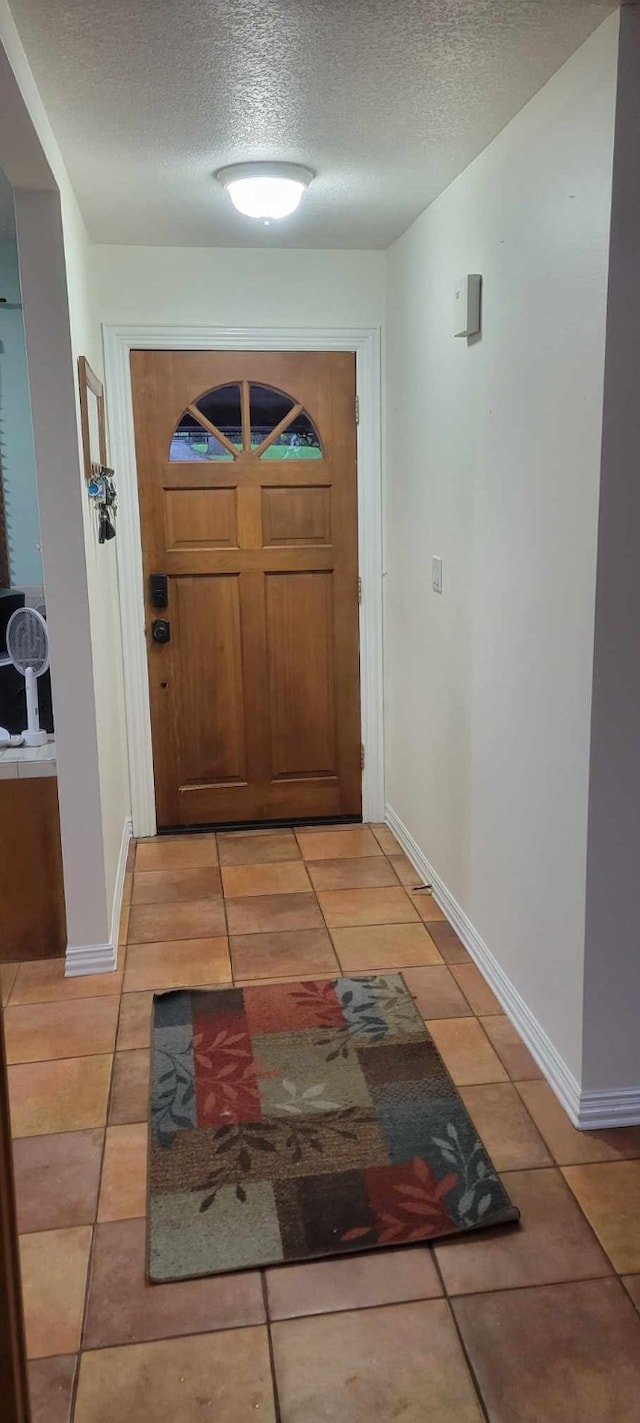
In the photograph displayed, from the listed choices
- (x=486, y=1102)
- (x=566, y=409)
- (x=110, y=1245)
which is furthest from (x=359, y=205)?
(x=110, y=1245)

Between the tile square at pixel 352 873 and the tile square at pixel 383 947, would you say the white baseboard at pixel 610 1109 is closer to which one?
the tile square at pixel 383 947

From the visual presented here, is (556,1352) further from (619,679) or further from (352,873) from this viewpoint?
(352,873)

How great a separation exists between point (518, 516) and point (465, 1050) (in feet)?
4.28

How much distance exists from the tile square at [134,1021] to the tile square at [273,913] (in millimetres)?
470

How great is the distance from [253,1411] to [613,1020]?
1.04 metres

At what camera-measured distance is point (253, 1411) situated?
5.23 ft

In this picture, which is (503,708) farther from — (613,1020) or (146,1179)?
(146,1179)

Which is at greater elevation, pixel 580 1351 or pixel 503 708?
pixel 503 708

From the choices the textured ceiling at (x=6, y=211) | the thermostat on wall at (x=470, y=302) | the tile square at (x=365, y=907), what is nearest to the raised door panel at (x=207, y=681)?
the tile square at (x=365, y=907)

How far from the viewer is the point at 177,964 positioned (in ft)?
10.0

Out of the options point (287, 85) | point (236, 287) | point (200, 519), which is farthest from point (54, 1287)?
point (236, 287)

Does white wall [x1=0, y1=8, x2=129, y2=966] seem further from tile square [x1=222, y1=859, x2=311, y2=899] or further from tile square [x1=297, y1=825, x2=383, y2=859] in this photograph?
tile square [x1=297, y1=825, x2=383, y2=859]

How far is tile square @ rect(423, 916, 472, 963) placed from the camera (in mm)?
3061

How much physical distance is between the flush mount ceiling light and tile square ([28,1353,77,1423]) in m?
2.72
